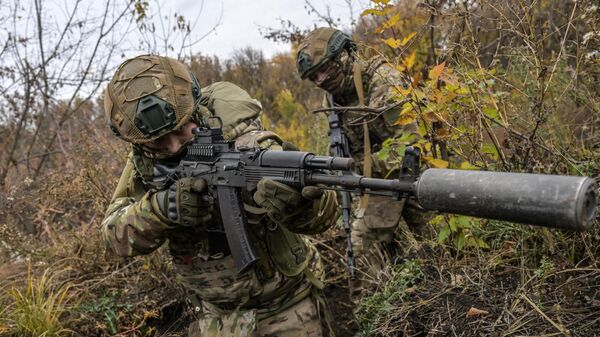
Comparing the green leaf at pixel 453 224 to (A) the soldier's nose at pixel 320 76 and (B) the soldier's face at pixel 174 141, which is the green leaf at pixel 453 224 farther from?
(A) the soldier's nose at pixel 320 76

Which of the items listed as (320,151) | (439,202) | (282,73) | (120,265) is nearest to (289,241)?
(439,202)

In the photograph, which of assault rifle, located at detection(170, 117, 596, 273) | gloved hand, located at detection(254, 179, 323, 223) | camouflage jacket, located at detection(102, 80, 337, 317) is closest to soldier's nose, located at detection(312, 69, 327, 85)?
camouflage jacket, located at detection(102, 80, 337, 317)

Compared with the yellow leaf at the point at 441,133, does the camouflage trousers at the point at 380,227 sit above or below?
below

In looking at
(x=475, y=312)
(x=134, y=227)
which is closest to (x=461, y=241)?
(x=475, y=312)

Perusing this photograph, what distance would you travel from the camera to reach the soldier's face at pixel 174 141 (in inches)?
101

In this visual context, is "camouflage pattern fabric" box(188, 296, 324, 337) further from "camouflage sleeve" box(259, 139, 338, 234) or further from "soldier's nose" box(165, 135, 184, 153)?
"soldier's nose" box(165, 135, 184, 153)

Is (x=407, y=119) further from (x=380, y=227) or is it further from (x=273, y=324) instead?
(x=380, y=227)

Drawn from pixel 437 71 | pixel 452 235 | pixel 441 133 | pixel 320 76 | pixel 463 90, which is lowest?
pixel 452 235

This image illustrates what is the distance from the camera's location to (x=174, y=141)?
2.56 metres

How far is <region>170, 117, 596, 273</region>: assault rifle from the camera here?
126cm

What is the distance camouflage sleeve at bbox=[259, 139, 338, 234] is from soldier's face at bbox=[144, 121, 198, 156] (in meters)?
0.41

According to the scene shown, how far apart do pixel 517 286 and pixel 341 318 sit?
187cm

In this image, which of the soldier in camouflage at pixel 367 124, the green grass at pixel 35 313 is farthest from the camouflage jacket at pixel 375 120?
the green grass at pixel 35 313

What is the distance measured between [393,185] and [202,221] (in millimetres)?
1067
